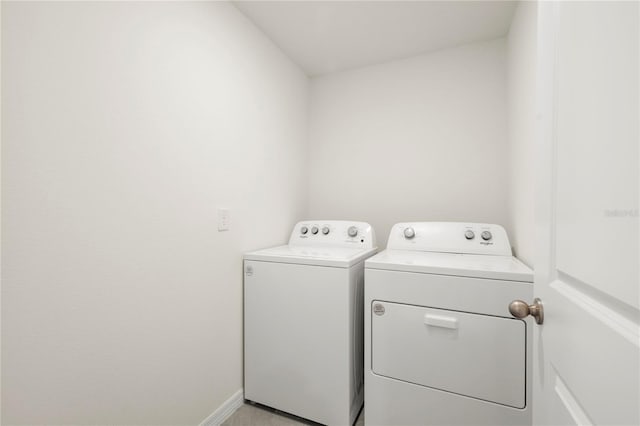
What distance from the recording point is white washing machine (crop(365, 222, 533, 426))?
3.66ft

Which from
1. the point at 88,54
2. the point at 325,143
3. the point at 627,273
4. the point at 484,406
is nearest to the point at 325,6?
the point at 325,143

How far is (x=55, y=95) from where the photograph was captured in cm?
86

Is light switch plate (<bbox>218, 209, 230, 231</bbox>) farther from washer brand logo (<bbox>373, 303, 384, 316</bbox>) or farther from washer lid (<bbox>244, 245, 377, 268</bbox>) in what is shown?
washer brand logo (<bbox>373, 303, 384, 316</bbox>)

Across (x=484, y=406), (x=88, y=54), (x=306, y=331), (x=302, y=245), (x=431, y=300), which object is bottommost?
(x=484, y=406)

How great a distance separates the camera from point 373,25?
67.4 inches

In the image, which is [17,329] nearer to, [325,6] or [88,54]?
[88,54]

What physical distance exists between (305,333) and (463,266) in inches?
32.9

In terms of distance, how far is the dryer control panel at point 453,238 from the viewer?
1577 millimetres

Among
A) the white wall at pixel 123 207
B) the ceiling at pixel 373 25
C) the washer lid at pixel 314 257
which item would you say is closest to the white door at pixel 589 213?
the washer lid at pixel 314 257

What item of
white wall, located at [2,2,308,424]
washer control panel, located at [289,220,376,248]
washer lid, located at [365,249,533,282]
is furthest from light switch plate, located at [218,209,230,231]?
washer lid, located at [365,249,533,282]

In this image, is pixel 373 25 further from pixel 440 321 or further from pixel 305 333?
pixel 305 333

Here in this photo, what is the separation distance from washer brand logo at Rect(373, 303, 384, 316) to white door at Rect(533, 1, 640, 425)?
0.68m

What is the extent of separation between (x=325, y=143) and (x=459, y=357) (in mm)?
1776

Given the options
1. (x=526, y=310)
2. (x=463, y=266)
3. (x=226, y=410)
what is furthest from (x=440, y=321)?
(x=226, y=410)
